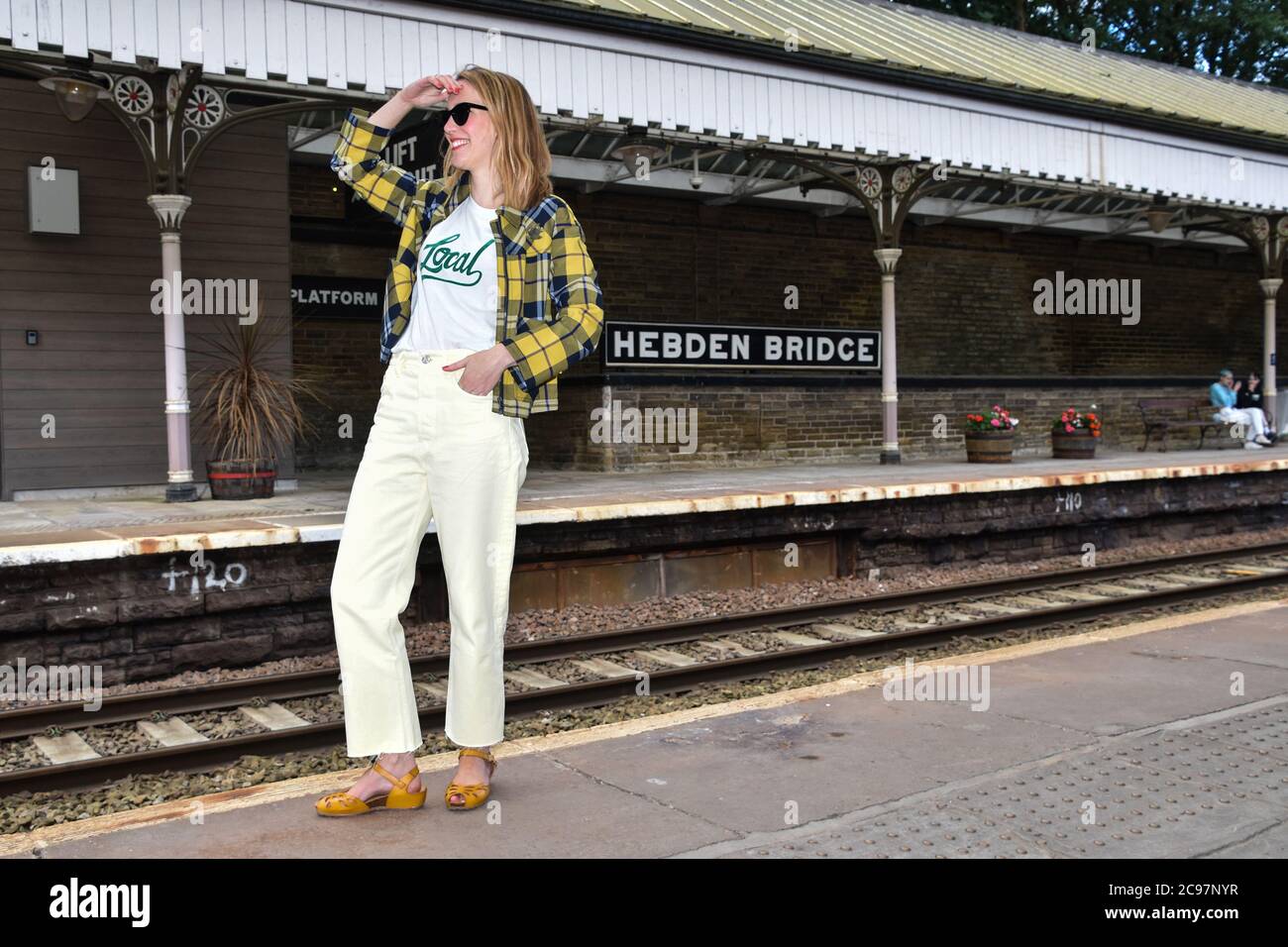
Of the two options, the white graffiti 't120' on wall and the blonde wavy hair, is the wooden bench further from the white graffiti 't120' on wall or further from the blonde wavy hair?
the blonde wavy hair

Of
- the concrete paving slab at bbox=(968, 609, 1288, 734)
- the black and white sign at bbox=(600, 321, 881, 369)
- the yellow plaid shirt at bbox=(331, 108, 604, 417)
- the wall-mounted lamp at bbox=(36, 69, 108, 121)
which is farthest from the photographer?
the black and white sign at bbox=(600, 321, 881, 369)

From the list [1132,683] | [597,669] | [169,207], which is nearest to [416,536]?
[597,669]

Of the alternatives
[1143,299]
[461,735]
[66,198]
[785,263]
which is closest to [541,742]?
[461,735]

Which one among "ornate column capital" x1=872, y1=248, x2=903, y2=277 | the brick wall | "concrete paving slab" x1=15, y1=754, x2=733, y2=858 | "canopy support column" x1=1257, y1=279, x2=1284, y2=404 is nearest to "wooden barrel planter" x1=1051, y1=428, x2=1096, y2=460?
the brick wall

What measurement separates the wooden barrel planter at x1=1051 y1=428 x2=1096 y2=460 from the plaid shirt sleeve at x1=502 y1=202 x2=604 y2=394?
12.7m

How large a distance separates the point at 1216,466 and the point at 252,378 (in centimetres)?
952

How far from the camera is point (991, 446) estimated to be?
14539 mm

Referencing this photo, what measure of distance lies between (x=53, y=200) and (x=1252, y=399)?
709 inches

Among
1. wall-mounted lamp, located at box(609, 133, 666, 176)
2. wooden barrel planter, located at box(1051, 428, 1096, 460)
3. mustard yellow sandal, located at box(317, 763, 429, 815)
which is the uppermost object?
wall-mounted lamp, located at box(609, 133, 666, 176)

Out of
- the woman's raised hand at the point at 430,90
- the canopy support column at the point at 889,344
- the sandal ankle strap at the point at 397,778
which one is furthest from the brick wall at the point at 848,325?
the woman's raised hand at the point at 430,90

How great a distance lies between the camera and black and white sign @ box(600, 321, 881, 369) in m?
13.6

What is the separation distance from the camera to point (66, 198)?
9.51m

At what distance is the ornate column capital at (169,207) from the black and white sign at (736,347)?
517 centimetres

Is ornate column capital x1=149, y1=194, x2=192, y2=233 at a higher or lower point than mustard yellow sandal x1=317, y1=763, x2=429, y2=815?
higher
